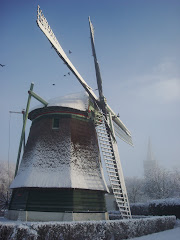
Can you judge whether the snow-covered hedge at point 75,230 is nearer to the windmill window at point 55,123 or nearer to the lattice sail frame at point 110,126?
the lattice sail frame at point 110,126

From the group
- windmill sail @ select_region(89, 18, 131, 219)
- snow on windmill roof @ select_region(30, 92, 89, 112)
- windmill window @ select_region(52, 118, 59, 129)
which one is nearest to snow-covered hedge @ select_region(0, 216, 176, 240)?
windmill sail @ select_region(89, 18, 131, 219)

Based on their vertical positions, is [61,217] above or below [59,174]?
below

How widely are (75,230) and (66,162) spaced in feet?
16.1

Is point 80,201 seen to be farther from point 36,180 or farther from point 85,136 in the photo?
point 85,136

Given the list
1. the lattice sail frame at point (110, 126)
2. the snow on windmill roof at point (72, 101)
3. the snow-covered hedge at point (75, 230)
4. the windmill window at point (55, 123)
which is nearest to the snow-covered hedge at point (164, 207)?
the lattice sail frame at point (110, 126)

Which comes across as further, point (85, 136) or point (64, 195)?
point (85, 136)

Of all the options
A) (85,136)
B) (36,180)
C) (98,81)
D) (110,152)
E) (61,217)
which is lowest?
(61,217)

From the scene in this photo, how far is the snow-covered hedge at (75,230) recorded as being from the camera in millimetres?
7070

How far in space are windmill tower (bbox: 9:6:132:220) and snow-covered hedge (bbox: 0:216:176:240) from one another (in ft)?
7.08

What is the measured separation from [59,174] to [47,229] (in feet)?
15.4

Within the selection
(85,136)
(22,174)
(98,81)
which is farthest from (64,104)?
(22,174)

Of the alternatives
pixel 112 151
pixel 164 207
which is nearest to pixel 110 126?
pixel 112 151

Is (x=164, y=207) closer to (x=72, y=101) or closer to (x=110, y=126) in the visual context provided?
(x=110, y=126)

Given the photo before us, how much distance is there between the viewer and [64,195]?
11523mm
